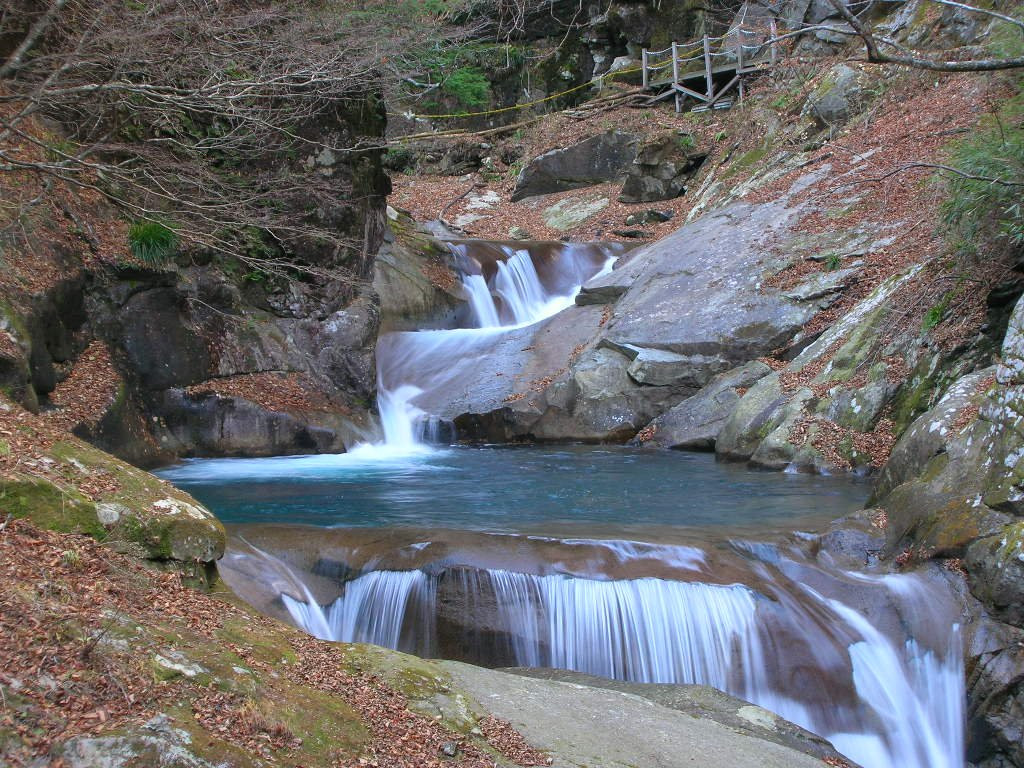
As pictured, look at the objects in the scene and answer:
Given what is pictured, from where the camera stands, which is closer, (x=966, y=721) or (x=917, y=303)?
(x=966, y=721)

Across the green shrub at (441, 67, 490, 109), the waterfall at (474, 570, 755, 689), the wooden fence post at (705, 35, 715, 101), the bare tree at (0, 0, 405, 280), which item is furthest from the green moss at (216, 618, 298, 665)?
the green shrub at (441, 67, 490, 109)

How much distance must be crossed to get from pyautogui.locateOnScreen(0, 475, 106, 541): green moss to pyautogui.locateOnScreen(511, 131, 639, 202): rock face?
2278 centimetres

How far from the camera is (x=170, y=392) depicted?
38.7 feet

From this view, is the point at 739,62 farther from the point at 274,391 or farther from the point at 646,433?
the point at 274,391

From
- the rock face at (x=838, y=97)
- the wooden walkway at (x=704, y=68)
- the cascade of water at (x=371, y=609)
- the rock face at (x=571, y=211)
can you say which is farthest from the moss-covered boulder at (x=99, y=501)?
the wooden walkway at (x=704, y=68)

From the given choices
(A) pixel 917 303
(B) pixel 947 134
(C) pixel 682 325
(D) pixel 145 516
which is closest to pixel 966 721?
(D) pixel 145 516

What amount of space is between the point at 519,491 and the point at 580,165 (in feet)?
59.3

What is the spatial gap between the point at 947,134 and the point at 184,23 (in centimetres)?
1187

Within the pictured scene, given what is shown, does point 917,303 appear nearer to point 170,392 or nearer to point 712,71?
point 170,392

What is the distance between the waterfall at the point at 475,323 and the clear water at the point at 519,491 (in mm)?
1423

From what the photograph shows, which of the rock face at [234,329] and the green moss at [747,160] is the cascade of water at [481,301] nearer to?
the rock face at [234,329]

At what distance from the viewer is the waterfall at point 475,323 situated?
13.9 m

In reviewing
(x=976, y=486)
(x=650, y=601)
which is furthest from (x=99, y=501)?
(x=976, y=486)

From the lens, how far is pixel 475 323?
1705 centimetres
